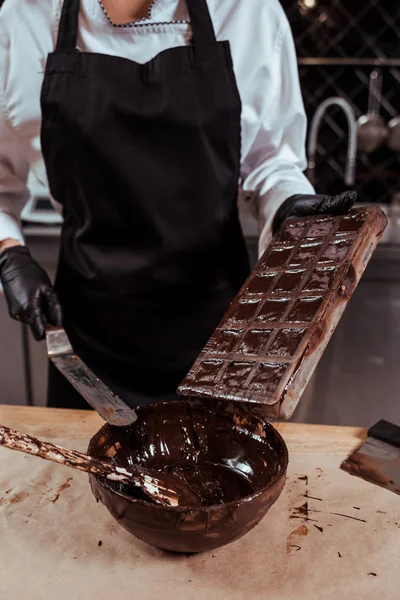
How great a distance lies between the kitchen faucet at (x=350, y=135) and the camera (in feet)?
9.22

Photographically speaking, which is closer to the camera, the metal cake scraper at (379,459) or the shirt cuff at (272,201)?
the metal cake scraper at (379,459)

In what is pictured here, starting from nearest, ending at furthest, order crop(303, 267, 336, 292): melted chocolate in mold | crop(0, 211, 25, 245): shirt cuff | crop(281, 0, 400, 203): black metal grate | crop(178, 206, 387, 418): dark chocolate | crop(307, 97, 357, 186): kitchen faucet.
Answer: crop(178, 206, 387, 418): dark chocolate, crop(303, 267, 336, 292): melted chocolate in mold, crop(0, 211, 25, 245): shirt cuff, crop(307, 97, 357, 186): kitchen faucet, crop(281, 0, 400, 203): black metal grate

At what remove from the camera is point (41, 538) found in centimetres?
96

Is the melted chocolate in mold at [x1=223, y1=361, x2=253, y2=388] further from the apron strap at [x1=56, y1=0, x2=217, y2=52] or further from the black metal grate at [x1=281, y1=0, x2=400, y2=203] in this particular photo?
the black metal grate at [x1=281, y1=0, x2=400, y2=203]

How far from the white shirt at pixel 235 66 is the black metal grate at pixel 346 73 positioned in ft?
5.26

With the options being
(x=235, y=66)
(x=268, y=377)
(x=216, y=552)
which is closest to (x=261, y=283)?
(x=268, y=377)

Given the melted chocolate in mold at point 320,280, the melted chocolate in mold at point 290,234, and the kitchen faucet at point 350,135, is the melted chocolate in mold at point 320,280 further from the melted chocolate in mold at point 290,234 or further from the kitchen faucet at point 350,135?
the kitchen faucet at point 350,135

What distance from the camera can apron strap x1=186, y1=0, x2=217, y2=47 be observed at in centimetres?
142

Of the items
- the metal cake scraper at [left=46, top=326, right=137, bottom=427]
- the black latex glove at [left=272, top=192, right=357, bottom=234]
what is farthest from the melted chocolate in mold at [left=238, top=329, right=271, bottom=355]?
the black latex glove at [left=272, top=192, right=357, bottom=234]

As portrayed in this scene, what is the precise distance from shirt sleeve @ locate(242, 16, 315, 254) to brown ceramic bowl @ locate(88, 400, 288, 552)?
588 mm

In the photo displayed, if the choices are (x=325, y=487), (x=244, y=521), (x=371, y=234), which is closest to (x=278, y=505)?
(x=325, y=487)

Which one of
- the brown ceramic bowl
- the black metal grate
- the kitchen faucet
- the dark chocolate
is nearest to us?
the brown ceramic bowl

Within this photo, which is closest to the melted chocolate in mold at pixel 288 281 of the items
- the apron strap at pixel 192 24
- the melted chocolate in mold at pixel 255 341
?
the melted chocolate in mold at pixel 255 341

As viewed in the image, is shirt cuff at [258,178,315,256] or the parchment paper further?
shirt cuff at [258,178,315,256]
